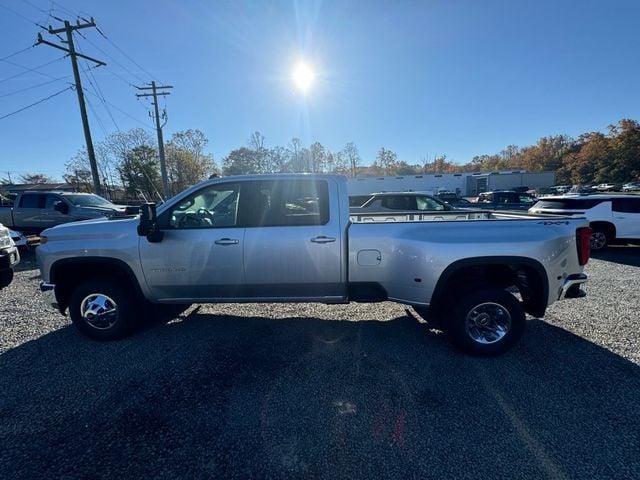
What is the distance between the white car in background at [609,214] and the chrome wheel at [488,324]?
654 cm

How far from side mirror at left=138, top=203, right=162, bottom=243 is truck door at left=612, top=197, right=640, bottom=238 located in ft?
35.4

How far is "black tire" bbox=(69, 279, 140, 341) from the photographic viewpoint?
355 cm

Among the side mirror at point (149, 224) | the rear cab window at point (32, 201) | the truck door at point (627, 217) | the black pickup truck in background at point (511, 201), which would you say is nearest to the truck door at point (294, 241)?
the side mirror at point (149, 224)

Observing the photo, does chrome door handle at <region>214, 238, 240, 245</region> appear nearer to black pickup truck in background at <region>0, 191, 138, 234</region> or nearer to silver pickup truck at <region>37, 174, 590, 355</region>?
silver pickup truck at <region>37, 174, 590, 355</region>

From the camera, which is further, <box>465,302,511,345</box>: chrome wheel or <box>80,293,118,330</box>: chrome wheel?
<box>80,293,118,330</box>: chrome wheel

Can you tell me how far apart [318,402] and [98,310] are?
9.22 feet

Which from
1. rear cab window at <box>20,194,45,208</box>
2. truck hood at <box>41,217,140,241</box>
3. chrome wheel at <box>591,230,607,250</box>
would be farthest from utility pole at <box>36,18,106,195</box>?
chrome wheel at <box>591,230,607,250</box>

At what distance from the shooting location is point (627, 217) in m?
8.10

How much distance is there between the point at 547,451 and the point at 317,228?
2.50 metres

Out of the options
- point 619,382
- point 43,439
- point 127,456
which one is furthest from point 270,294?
point 619,382

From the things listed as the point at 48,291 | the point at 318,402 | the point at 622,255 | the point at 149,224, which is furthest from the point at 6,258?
the point at 622,255

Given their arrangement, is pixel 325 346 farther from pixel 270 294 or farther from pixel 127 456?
pixel 127 456

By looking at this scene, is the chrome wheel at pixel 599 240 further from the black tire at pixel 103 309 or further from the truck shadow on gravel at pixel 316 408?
the black tire at pixel 103 309

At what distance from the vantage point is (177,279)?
11.3ft
